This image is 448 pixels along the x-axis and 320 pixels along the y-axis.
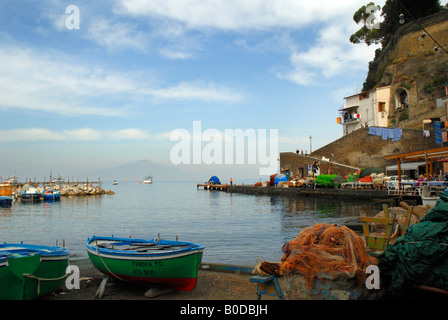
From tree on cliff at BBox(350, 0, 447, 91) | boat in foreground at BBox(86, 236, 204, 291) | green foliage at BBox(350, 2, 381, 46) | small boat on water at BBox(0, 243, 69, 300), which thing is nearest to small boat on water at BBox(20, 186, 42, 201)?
small boat on water at BBox(0, 243, 69, 300)

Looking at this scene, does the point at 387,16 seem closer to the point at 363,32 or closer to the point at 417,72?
the point at 363,32

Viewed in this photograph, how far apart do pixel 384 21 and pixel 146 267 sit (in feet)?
229

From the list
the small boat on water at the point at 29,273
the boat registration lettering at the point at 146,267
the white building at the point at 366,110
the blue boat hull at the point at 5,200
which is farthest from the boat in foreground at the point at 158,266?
the white building at the point at 366,110

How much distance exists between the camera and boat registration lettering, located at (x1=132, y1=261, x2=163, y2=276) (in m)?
7.98

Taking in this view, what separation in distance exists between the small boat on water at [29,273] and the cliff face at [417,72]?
152ft

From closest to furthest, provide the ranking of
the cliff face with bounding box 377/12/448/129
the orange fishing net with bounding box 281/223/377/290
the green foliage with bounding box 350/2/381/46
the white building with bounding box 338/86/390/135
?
1. the orange fishing net with bounding box 281/223/377/290
2. the cliff face with bounding box 377/12/448/129
3. the white building with bounding box 338/86/390/135
4. the green foliage with bounding box 350/2/381/46

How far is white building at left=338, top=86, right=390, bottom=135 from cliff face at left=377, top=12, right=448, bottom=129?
1.19m

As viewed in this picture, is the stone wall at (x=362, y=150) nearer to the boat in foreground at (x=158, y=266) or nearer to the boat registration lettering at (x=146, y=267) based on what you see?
the boat in foreground at (x=158, y=266)

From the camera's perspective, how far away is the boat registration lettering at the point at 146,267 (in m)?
7.98

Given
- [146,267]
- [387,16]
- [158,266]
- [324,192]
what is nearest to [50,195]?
[324,192]

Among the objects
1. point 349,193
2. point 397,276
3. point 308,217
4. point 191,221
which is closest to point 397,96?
point 349,193

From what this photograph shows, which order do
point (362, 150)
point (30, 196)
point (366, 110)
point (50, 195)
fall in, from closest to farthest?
point (362, 150) → point (30, 196) → point (50, 195) → point (366, 110)

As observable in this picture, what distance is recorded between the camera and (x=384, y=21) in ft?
210

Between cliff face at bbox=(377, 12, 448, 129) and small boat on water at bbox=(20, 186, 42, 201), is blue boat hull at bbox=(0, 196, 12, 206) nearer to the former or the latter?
small boat on water at bbox=(20, 186, 42, 201)
